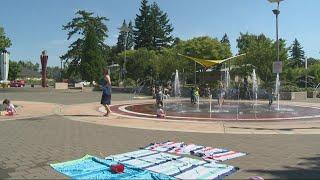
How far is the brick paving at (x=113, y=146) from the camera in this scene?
8125mm

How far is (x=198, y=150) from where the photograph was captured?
32.9 feet

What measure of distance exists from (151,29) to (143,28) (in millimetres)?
1933

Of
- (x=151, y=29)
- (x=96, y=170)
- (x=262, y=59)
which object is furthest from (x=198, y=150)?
(x=151, y=29)

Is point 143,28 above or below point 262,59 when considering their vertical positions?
above

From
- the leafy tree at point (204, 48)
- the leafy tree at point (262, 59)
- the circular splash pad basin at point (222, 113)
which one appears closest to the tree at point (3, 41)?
the leafy tree at point (204, 48)

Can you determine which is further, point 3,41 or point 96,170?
point 3,41

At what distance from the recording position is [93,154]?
962 centimetres

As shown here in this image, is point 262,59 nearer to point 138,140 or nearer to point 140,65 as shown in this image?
point 140,65

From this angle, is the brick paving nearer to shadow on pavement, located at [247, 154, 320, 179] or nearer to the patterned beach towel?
shadow on pavement, located at [247, 154, 320, 179]

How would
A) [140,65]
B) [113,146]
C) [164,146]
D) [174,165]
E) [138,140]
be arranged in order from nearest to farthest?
1. [174,165]
2. [164,146]
3. [113,146]
4. [138,140]
5. [140,65]

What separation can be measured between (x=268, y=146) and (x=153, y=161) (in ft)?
11.4

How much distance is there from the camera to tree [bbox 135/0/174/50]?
88.8 metres

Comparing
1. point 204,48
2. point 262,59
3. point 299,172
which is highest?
point 204,48

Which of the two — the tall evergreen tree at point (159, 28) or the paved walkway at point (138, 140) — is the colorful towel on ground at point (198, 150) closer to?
the paved walkway at point (138, 140)
